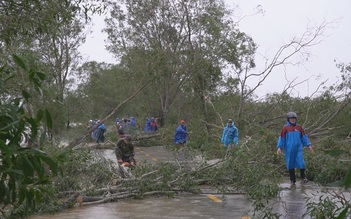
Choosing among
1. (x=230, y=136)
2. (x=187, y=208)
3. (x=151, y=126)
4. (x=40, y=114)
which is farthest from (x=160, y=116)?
(x=40, y=114)

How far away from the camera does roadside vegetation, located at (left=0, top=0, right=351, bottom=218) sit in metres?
4.62

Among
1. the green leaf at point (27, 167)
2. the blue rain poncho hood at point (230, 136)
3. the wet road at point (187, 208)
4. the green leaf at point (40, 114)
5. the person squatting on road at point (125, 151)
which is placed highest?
the blue rain poncho hood at point (230, 136)

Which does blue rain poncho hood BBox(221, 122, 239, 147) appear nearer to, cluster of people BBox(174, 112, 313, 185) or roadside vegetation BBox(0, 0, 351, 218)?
roadside vegetation BBox(0, 0, 351, 218)

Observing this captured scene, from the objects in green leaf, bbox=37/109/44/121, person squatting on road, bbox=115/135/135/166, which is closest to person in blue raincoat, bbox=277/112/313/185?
person squatting on road, bbox=115/135/135/166

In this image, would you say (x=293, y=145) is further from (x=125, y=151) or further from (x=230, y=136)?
(x=230, y=136)

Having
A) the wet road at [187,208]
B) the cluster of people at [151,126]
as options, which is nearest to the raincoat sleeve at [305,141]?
the wet road at [187,208]

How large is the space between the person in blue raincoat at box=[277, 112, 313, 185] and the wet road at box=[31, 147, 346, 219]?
1304mm

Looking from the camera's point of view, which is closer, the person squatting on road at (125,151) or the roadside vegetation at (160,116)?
the roadside vegetation at (160,116)

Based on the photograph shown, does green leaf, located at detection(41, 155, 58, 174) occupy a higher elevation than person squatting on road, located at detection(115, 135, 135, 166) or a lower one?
lower

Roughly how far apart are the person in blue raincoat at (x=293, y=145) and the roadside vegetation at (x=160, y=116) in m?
0.37

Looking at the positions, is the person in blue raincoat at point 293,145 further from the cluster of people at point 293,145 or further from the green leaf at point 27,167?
the green leaf at point 27,167

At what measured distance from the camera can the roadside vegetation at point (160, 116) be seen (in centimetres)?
462

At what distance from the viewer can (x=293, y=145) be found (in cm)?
1459

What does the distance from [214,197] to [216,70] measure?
1995 cm
